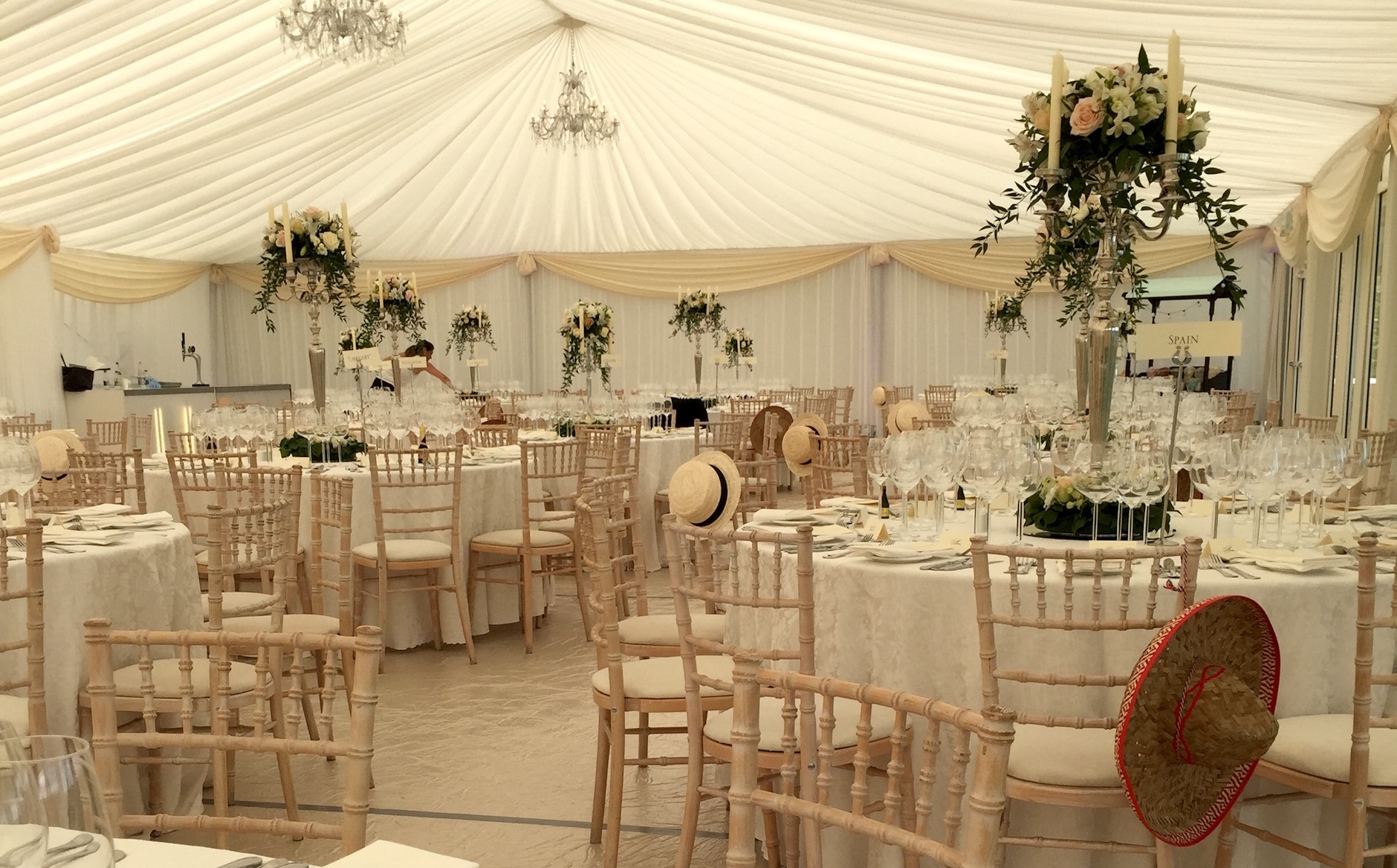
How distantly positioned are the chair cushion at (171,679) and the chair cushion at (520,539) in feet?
7.94

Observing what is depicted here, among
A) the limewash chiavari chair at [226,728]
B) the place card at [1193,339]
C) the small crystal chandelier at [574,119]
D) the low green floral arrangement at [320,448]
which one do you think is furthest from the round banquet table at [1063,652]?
the small crystal chandelier at [574,119]

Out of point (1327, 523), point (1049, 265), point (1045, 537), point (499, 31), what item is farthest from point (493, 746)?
point (499, 31)

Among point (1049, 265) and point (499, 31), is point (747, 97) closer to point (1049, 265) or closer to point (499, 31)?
point (499, 31)

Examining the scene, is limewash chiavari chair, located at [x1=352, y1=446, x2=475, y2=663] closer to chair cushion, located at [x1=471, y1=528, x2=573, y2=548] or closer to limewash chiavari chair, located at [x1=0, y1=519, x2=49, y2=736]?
chair cushion, located at [x1=471, y1=528, x2=573, y2=548]

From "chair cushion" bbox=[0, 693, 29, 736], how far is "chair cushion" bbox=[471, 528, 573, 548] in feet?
9.44

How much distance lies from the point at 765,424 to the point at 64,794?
6676 millimetres

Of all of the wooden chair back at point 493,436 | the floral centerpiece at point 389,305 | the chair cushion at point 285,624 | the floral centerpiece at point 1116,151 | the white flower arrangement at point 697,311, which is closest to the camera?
the floral centerpiece at point 1116,151

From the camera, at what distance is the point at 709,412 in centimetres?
1149

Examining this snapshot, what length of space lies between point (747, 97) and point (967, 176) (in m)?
2.73

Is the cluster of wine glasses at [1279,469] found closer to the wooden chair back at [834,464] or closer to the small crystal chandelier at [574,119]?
the wooden chair back at [834,464]

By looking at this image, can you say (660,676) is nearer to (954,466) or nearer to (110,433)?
(954,466)

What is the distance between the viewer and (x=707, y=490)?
3.68 metres

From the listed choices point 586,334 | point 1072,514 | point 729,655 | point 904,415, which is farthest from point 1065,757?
point 586,334

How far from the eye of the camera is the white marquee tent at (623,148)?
7.61 meters
